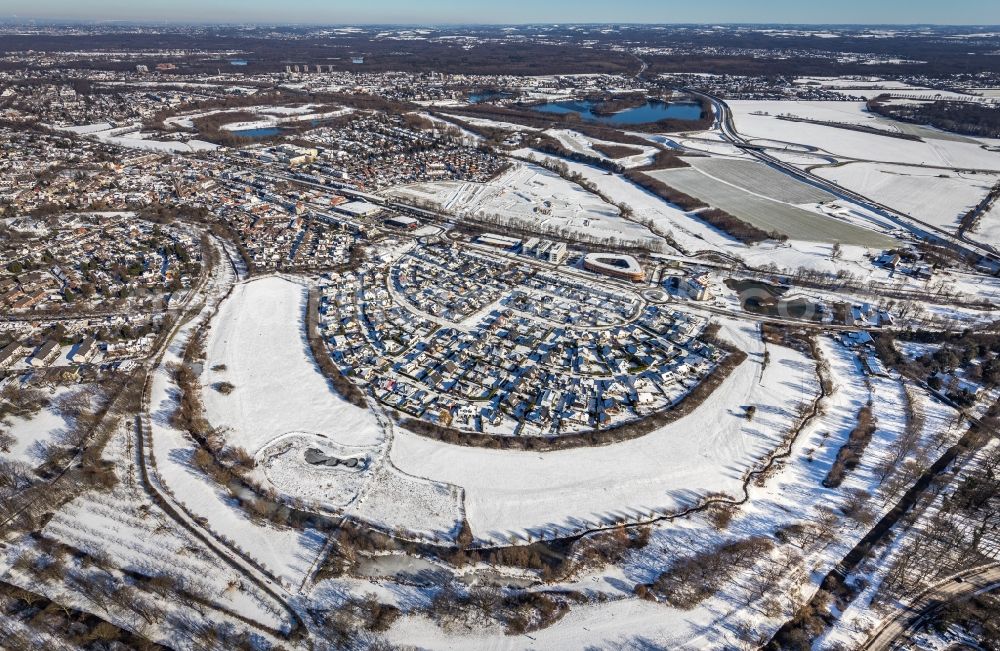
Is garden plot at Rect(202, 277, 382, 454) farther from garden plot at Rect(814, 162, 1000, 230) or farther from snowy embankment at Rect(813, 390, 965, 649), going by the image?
garden plot at Rect(814, 162, 1000, 230)

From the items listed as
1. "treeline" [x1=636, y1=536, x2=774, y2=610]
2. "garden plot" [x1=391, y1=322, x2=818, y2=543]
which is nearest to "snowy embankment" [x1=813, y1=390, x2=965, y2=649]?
"treeline" [x1=636, y1=536, x2=774, y2=610]

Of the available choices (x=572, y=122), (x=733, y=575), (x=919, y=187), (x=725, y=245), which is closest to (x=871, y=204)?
(x=919, y=187)

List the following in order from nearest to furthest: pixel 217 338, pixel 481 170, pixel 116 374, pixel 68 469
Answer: pixel 68 469 < pixel 116 374 < pixel 217 338 < pixel 481 170

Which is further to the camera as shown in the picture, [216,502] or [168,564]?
[216,502]

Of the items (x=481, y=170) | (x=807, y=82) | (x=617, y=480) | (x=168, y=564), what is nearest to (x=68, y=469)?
(x=168, y=564)

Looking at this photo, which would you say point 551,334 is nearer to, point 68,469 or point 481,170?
point 68,469
